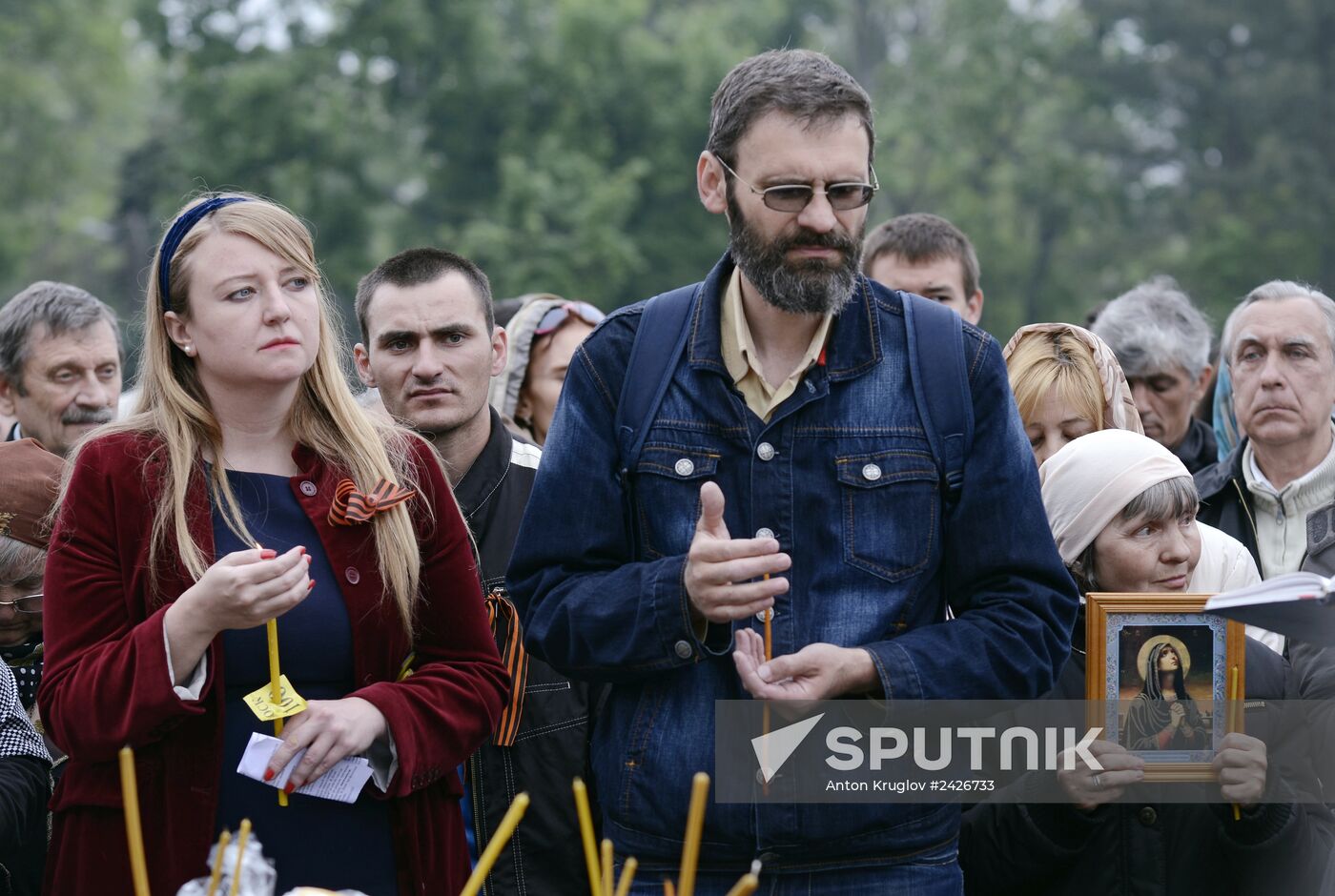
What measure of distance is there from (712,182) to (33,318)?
274 cm

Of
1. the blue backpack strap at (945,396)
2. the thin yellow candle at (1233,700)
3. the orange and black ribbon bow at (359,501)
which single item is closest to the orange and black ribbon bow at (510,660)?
the orange and black ribbon bow at (359,501)

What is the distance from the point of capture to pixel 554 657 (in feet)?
9.98

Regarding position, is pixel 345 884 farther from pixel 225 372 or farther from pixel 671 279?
pixel 671 279

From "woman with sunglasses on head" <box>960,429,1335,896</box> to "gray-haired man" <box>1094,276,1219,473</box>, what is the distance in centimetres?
170

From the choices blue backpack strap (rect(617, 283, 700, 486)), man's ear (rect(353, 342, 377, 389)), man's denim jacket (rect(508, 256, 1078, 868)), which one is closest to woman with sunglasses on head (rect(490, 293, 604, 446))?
man's ear (rect(353, 342, 377, 389))

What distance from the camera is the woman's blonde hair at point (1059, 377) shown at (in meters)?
4.38

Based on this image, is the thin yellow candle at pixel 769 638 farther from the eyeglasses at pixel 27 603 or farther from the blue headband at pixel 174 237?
the eyeglasses at pixel 27 603

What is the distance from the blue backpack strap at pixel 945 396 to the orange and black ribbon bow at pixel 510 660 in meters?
1.27

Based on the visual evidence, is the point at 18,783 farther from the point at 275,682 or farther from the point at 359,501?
the point at 359,501

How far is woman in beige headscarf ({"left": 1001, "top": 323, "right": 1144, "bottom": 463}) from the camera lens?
4375 millimetres

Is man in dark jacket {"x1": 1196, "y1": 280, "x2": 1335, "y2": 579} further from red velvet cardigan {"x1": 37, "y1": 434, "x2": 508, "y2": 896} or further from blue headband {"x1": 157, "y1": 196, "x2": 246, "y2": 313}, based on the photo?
blue headband {"x1": 157, "y1": 196, "x2": 246, "y2": 313}

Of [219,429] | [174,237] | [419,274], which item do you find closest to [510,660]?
[219,429]

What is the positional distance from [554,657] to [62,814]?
3.08ft

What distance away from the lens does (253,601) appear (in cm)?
276
